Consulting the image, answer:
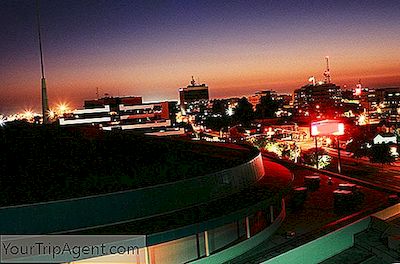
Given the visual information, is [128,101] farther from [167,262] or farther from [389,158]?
[167,262]

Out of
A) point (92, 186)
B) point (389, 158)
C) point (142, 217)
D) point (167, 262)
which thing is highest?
point (92, 186)

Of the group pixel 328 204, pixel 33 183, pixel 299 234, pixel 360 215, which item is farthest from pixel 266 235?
pixel 33 183

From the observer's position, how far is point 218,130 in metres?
141

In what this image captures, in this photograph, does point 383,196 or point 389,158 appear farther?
point 389,158

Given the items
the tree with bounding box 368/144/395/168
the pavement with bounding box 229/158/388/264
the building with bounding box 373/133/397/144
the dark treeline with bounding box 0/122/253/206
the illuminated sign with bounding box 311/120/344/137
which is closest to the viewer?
the dark treeline with bounding box 0/122/253/206

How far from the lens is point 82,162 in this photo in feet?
66.7

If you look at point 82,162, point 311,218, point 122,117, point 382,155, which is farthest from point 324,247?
point 122,117

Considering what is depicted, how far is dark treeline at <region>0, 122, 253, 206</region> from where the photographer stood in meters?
17.8

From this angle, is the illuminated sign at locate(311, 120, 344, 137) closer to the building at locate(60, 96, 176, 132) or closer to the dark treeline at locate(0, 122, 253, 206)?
the dark treeline at locate(0, 122, 253, 206)

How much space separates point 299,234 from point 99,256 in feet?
36.0

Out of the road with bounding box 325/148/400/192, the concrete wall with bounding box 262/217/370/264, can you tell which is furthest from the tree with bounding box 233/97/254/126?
the concrete wall with bounding box 262/217/370/264

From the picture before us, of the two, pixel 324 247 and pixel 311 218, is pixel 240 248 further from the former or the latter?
pixel 311 218

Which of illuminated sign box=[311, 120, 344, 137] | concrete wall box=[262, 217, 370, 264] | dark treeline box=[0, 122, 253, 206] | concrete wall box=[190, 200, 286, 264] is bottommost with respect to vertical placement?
concrete wall box=[262, 217, 370, 264]

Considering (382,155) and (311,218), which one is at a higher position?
(311,218)
